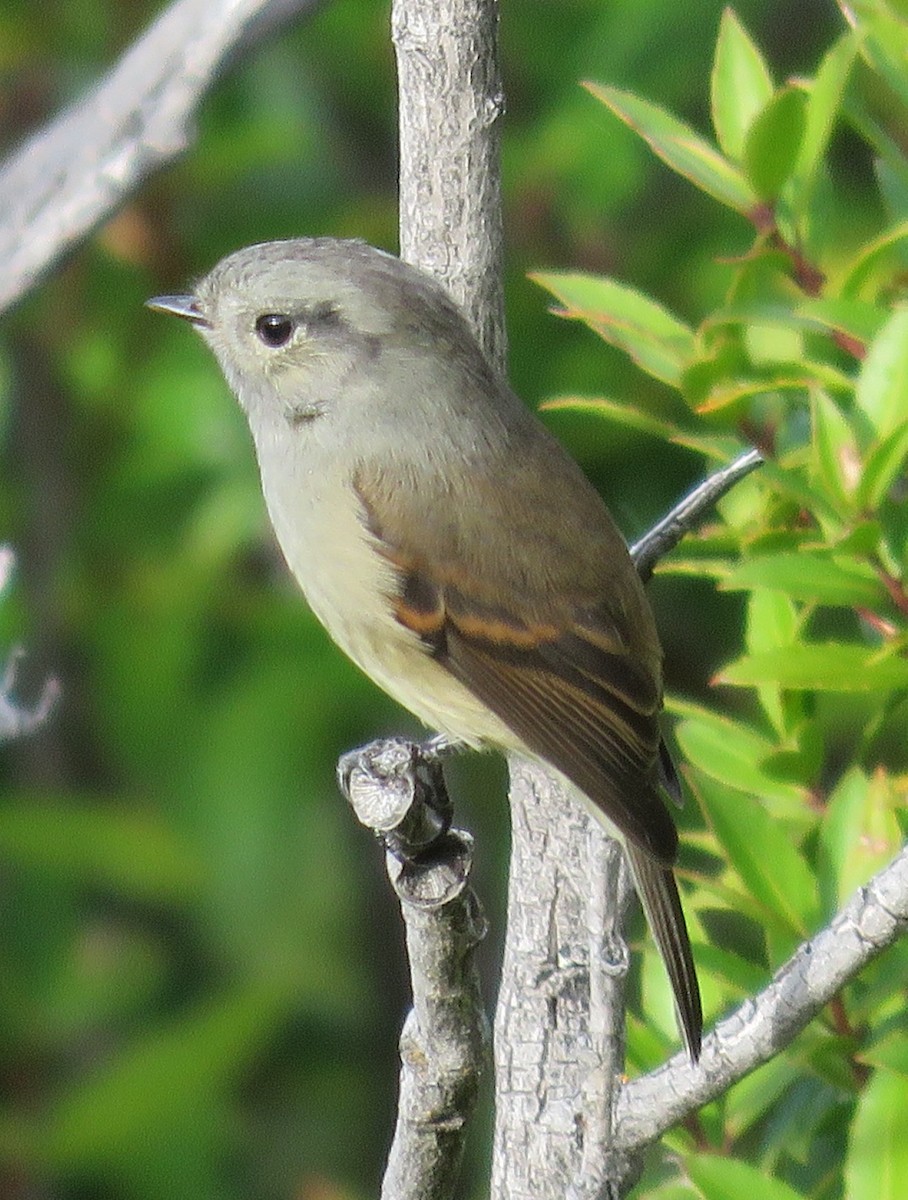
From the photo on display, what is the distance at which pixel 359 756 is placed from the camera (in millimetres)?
2740

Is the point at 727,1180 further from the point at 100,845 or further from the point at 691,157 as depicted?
the point at 100,845

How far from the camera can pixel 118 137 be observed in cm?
369

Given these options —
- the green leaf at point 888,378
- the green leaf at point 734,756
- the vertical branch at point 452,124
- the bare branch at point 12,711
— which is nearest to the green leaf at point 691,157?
the vertical branch at point 452,124

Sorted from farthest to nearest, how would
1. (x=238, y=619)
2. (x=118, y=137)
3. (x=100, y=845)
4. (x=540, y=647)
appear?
(x=238, y=619)
(x=100, y=845)
(x=118, y=137)
(x=540, y=647)

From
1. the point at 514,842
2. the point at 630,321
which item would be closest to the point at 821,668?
the point at 514,842

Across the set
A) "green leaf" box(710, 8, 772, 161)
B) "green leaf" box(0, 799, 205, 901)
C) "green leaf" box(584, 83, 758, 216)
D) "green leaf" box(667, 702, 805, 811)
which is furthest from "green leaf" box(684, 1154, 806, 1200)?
"green leaf" box(0, 799, 205, 901)

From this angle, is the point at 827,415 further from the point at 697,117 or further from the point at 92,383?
the point at 697,117

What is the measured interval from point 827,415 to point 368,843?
131 inches

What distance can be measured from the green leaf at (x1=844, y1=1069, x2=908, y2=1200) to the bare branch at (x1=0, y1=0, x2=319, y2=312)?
6.98 ft

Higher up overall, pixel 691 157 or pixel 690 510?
pixel 691 157

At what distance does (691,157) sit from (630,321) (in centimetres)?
26

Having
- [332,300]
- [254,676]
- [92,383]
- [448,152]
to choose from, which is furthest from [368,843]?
[448,152]

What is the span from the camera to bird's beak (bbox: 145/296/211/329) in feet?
11.0

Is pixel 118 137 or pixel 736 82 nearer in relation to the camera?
pixel 736 82
